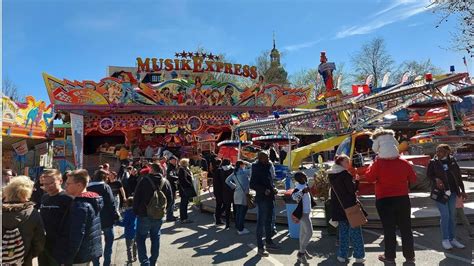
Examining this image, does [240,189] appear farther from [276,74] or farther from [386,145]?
[276,74]

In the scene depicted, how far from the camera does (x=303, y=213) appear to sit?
5727mm

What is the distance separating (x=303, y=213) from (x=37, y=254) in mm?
3731

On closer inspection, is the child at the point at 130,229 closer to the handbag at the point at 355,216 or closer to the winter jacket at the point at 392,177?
the handbag at the point at 355,216

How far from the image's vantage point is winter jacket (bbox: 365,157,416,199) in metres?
4.71

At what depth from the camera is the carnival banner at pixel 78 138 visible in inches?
805

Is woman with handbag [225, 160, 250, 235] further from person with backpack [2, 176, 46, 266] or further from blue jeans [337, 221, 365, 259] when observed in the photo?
person with backpack [2, 176, 46, 266]

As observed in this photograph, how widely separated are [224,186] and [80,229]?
4943 millimetres

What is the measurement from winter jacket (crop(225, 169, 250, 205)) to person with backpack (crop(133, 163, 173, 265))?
2289 millimetres

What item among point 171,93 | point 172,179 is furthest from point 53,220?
point 171,93

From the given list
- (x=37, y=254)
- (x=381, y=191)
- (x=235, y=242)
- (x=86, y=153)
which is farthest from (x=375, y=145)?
(x=86, y=153)

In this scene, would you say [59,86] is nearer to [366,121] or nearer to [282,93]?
[282,93]

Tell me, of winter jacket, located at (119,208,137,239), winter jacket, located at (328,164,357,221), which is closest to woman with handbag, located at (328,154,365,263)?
winter jacket, located at (328,164,357,221)

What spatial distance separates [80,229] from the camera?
139 inches

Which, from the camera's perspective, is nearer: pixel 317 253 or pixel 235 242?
pixel 317 253
